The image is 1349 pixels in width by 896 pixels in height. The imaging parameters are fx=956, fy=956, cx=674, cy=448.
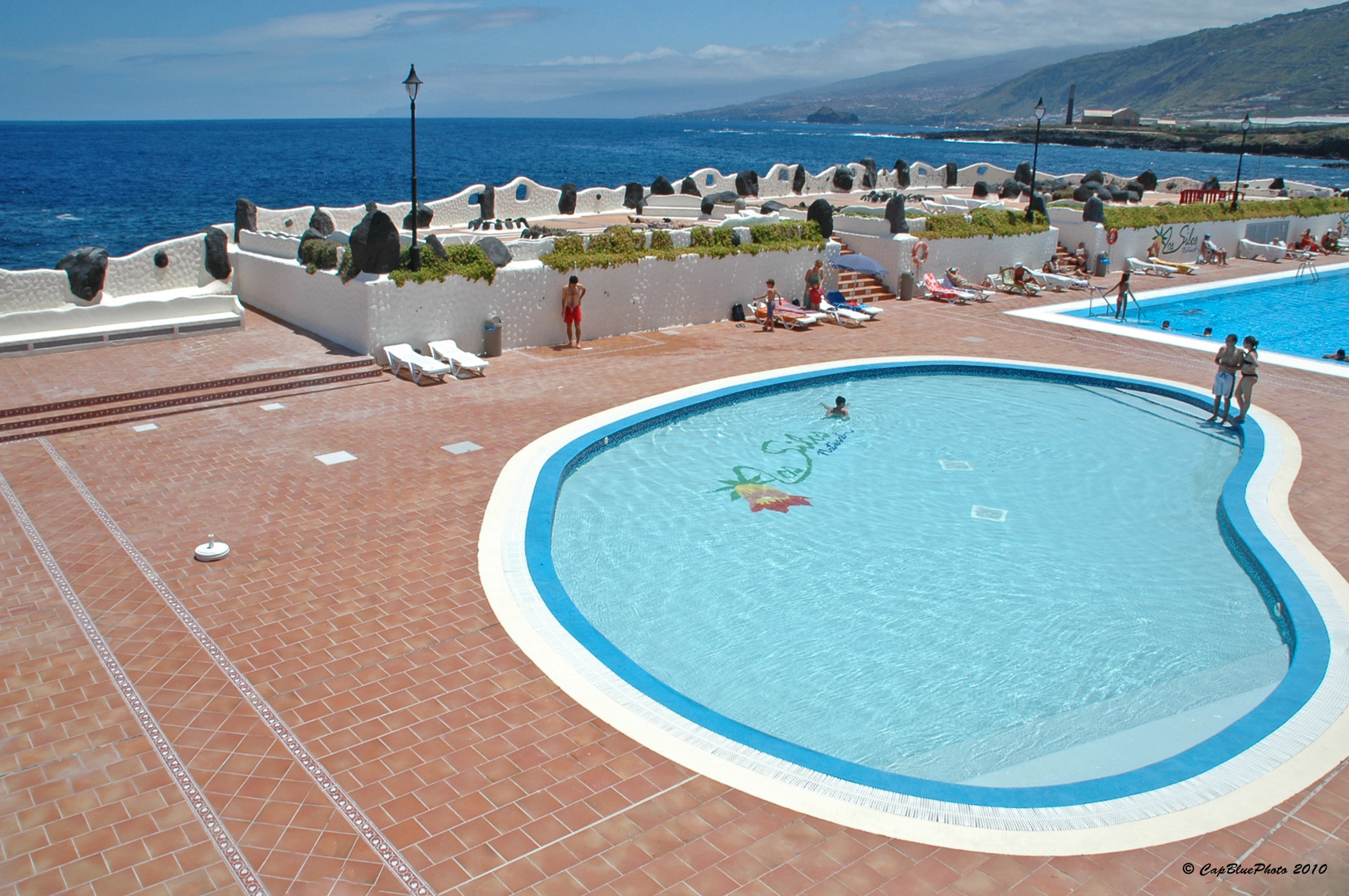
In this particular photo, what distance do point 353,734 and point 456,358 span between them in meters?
10.6

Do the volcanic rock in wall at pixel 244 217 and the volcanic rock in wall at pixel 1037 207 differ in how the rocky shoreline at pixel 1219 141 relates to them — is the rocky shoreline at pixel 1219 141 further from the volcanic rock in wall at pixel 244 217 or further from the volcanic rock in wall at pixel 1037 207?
the volcanic rock in wall at pixel 244 217

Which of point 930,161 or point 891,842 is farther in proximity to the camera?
point 930,161

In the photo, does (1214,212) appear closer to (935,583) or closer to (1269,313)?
(1269,313)

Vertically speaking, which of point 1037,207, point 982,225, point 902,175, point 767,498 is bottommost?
point 767,498

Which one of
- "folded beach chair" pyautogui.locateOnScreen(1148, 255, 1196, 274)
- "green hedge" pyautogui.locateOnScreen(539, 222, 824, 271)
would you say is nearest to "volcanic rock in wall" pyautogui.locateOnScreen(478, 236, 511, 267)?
"green hedge" pyautogui.locateOnScreen(539, 222, 824, 271)

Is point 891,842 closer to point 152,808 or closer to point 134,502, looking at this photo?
point 152,808

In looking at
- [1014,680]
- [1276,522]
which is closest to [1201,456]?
[1276,522]

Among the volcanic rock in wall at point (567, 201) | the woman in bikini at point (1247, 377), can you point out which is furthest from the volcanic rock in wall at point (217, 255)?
the woman in bikini at point (1247, 377)

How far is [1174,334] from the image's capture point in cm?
2158

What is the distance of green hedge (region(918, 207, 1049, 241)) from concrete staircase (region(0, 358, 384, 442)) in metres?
16.0

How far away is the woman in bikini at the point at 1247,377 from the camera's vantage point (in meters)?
14.5

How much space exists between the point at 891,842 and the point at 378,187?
97.4 m

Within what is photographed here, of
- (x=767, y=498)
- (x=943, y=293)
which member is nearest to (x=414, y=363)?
(x=767, y=498)

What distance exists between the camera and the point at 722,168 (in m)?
117
